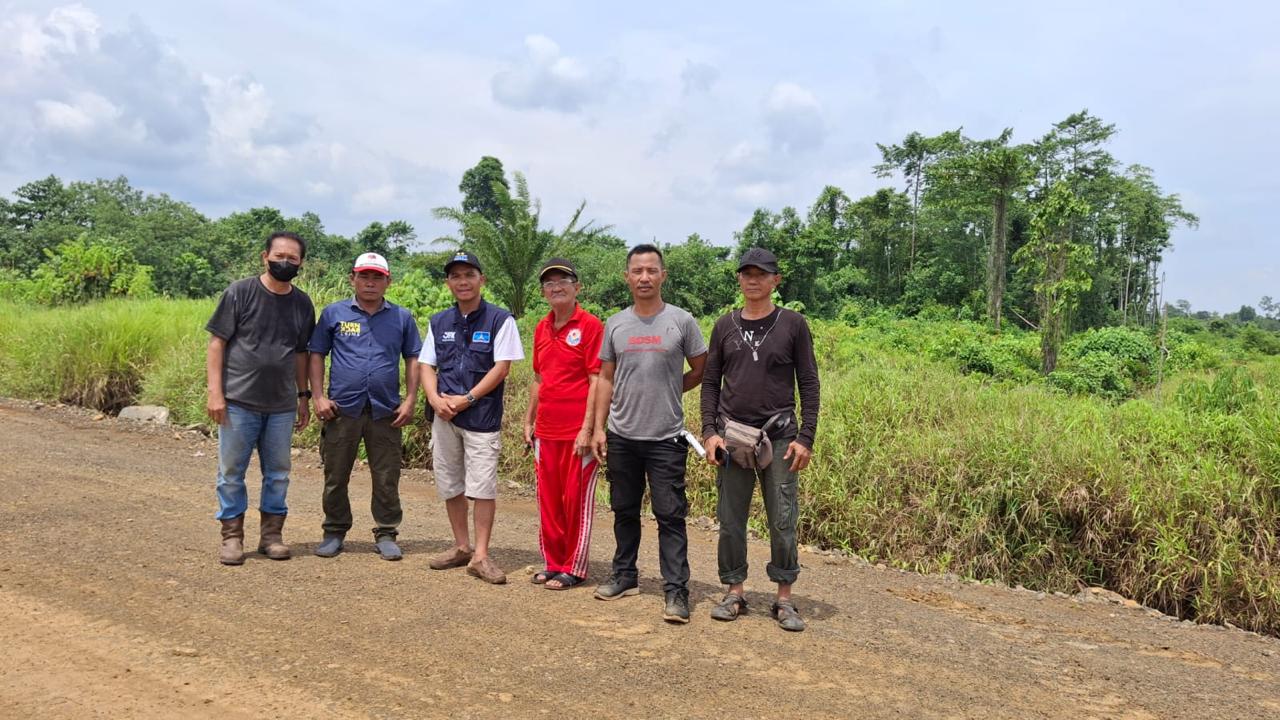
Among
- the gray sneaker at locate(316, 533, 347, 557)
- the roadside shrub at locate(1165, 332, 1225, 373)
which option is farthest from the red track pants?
the roadside shrub at locate(1165, 332, 1225, 373)

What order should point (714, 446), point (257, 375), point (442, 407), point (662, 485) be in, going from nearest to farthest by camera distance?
point (714, 446) → point (662, 485) → point (442, 407) → point (257, 375)

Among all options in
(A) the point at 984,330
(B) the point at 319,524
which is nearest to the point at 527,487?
(B) the point at 319,524

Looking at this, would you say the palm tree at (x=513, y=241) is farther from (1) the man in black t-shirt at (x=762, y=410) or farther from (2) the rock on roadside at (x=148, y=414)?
(1) the man in black t-shirt at (x=762, y=410)

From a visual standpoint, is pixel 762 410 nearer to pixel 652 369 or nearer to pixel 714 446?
pixel 714 446

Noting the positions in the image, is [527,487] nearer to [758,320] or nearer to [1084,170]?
[758,320]

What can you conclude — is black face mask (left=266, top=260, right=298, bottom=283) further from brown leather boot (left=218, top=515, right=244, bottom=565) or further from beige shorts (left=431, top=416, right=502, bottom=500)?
brown leather boot (left=218, top=515, right=244, bottom=565)

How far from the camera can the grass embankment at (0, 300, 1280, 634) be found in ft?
19.2

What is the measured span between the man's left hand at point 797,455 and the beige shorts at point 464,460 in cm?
151

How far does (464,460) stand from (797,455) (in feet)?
5.93

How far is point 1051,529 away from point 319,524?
536cm

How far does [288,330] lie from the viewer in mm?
4531

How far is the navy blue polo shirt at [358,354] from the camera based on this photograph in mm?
4547

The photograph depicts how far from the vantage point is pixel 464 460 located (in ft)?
14.8

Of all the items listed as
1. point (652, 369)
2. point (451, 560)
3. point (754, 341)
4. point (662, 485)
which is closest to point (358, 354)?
point (451, 560)
